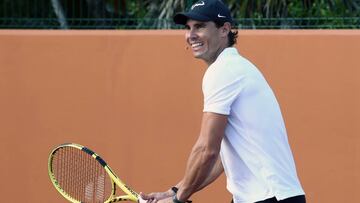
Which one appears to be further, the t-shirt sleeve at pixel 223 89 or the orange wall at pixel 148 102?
the orange wall at pixel 148 102

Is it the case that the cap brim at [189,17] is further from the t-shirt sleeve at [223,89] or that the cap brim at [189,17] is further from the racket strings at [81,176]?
the racket strings at [81,176]

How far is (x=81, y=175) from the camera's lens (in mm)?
5617

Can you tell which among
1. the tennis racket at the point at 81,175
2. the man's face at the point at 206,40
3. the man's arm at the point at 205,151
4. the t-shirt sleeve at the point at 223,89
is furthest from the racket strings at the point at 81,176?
the t-shirt sleeve at the point at 223,89

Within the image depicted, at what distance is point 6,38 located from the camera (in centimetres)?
711

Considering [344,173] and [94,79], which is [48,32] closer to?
[94,79]

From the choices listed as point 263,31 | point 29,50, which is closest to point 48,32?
point 29,50

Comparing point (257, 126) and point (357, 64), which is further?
point (357, 64)

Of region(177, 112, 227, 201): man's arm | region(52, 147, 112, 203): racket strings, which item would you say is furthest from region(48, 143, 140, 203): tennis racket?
region(177, 112, 227, 201): man's arm

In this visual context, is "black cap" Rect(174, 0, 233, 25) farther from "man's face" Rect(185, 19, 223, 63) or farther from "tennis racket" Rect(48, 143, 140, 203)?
"tennis racket" Rect(48, 143, 140, 203)

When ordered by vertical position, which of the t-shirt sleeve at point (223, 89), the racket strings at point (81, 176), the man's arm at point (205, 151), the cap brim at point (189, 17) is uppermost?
the cap brim at point (189, 17)

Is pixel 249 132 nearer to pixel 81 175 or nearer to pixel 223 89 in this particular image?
Result: pixel 223 89

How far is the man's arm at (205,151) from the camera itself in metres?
4.12

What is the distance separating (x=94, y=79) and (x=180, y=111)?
2.11 feet

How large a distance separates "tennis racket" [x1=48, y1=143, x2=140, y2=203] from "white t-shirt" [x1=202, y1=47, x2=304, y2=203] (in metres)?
1.04
